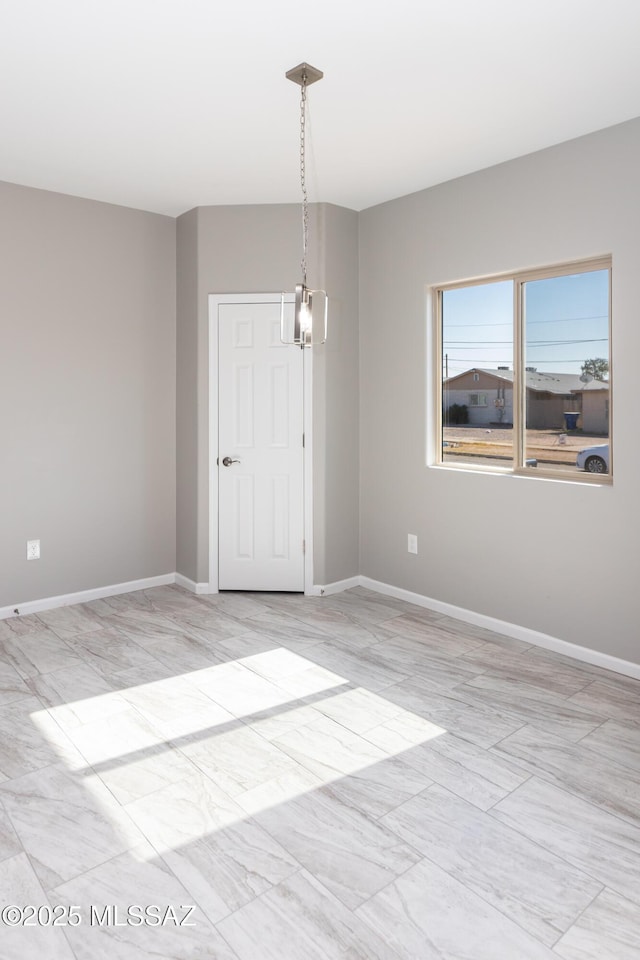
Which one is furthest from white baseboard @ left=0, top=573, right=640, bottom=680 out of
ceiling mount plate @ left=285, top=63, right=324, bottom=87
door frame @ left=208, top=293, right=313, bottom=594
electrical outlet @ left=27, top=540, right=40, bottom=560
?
ceiling mount plate @ left=285, top=63, right=324, bottom=87

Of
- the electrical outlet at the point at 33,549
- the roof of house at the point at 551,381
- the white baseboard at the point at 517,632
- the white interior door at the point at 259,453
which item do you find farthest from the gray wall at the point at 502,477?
the electrical outlet at the point at 33,549

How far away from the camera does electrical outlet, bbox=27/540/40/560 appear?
4297mm

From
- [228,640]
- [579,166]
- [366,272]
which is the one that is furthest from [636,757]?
[366,272]

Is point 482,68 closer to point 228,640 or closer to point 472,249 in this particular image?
point 472,249

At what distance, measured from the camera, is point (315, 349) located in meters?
4.52

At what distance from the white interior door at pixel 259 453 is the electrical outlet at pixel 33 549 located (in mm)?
1204

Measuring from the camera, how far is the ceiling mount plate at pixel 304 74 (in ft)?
8.80

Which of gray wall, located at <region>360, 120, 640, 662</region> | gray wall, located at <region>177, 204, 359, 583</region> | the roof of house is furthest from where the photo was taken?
gray wall, located at <region>177, 204, 359, 583</region>

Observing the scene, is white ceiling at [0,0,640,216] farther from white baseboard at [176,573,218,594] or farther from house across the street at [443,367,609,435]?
white baseboard at [176,573,218,594]

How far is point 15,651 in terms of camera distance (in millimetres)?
3625

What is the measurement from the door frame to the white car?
1805mm

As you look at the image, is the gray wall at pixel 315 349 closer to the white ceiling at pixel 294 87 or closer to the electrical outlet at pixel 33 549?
the white ceiling at pixel 294 87

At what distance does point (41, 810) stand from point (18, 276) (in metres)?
3.22

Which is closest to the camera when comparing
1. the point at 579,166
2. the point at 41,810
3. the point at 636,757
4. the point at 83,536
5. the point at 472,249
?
the point at 41,810
